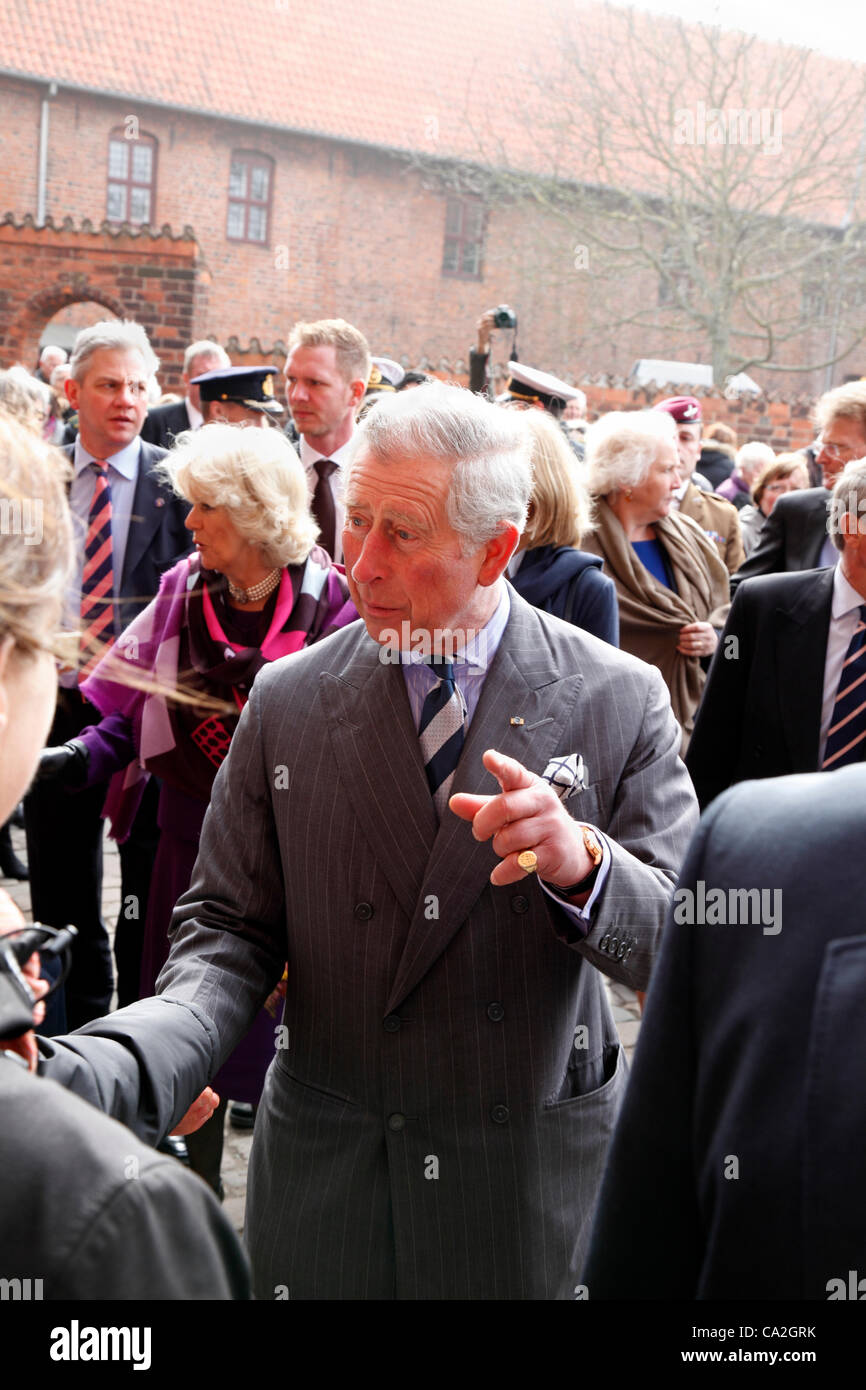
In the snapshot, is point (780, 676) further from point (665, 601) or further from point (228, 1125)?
point (228, 1125)

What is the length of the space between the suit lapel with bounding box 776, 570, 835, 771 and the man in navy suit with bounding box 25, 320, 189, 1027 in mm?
1999

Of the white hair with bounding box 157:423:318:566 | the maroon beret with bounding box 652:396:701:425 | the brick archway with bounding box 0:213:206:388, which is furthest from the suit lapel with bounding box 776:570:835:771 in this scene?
the brick archway with bounding box 0:213:206:388

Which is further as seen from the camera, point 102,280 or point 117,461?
point 102,280

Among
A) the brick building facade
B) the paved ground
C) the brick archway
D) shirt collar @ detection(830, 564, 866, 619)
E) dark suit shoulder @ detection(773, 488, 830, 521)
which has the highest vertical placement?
the brick building facade

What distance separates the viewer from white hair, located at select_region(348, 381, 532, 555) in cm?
227

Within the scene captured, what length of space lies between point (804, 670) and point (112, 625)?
7.91 ft

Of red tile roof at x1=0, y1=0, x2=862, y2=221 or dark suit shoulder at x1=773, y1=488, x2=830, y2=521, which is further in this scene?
red tile roof at x1=0, y1=0, x2=862, y2=221

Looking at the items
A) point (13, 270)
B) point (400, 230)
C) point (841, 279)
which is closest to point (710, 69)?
point (841, 279)

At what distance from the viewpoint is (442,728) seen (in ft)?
7.64

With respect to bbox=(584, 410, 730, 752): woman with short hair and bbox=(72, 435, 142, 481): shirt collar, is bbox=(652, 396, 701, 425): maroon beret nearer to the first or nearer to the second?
bbox=(584, 410, 730, 752): woman with short hair

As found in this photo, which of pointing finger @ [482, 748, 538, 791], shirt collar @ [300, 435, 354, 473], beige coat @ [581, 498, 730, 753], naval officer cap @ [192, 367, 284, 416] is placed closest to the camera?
pointing finger @ [482, 748, 538, 791]

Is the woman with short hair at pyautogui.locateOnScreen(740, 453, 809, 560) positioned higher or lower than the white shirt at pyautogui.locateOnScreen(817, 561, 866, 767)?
higher

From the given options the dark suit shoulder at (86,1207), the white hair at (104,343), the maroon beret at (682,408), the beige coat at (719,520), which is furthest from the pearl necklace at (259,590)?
the maroon beret at (682,408)

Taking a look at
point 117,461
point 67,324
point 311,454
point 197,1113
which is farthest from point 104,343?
point 67,324
